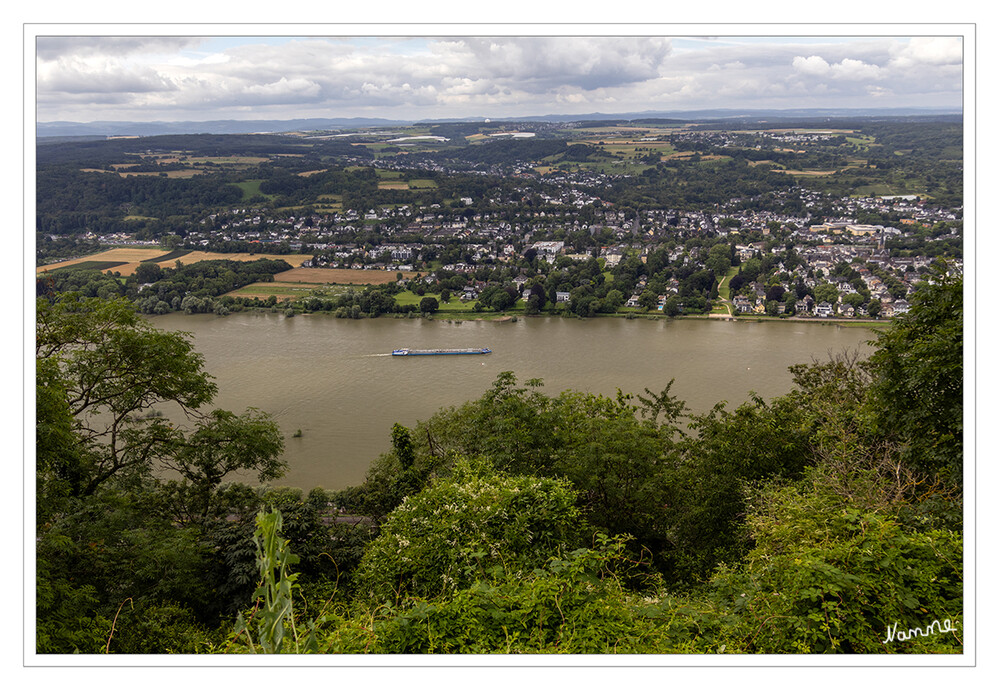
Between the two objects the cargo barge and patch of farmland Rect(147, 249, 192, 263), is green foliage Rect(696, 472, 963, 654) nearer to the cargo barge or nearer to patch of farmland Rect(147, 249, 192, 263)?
the cargo barge

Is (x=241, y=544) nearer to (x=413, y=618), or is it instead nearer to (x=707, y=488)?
(x=413, y=618)

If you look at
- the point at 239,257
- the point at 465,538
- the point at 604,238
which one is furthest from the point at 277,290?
the point at 465,538

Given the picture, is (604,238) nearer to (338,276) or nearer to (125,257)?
(338,276)

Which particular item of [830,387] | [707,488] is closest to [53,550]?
[707,488]

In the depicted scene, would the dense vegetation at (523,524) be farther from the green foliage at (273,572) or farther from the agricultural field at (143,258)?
the agricultural field at (143,258)

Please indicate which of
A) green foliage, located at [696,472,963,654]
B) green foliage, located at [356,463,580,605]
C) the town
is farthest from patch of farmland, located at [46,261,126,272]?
green foliage, located at [696,472,963,654]
